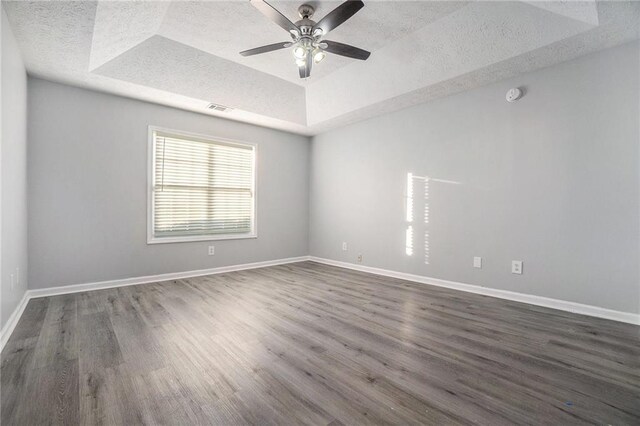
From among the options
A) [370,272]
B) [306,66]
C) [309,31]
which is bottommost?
[370,272]

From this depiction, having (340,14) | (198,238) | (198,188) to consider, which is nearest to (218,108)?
(198,188)

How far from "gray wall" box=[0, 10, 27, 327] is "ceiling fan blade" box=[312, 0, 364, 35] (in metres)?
2.45

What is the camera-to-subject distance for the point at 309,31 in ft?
8.39

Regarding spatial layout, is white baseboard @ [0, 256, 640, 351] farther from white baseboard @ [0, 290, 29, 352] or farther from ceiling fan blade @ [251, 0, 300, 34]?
ceiling fan blade @ [251, 0, 300, 34]

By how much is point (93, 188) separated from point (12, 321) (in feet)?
5.64

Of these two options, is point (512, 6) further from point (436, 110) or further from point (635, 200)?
point (635, 200)

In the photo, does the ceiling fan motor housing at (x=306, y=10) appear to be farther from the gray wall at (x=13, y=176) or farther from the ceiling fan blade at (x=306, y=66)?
the gray wall at (x=13, y=176)

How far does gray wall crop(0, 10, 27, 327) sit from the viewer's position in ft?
7.42

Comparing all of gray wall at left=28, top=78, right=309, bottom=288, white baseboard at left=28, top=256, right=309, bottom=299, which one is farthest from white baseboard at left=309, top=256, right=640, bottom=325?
gray wall at left=28, top=78, right=309, bottom=288

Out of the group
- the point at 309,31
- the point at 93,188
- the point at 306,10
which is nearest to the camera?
the point at 309,31

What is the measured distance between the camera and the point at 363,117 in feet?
15.5

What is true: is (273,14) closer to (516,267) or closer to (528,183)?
(528,183)

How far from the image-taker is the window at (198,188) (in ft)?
13.7

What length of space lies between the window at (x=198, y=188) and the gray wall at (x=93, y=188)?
0.14 metres
